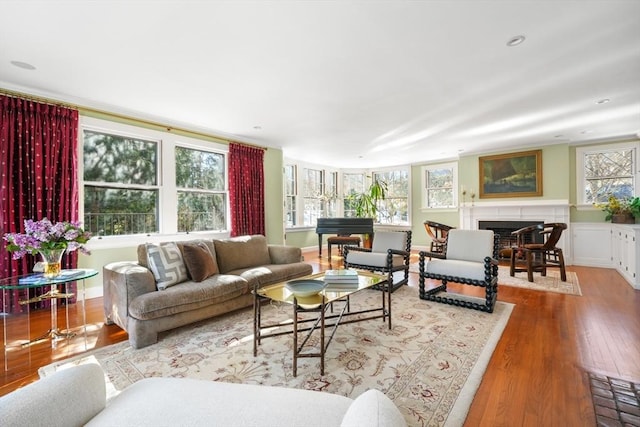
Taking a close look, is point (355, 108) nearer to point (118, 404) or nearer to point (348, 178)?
point (118, 404)

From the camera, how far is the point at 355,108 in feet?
12.9

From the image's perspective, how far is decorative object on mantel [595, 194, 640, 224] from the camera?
4871 mm

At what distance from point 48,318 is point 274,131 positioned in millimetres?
3816

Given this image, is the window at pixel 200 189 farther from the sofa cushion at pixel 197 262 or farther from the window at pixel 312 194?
the window at pixel 312 194

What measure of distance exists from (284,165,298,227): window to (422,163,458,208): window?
3450mm

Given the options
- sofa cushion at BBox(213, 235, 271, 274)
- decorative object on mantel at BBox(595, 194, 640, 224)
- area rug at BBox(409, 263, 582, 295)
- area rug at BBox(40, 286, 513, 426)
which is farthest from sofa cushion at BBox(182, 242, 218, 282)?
decorative object on mantel at BBox(595, 194, 640, 224)

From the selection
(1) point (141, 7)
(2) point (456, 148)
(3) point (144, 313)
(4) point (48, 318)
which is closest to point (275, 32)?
(1) point (141, 7)

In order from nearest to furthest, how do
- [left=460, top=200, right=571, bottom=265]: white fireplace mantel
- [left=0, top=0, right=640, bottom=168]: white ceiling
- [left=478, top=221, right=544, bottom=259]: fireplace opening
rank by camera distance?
[left=0, top=0, right=640, bottom=168]: white ceiling < [left=460, top=200, right=571, bottom=265]: white fireplace mantel < [left=478, top=221, right=544, bottom=259]: fireplace opening

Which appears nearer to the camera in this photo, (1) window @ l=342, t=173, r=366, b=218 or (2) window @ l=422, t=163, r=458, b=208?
(2) window @ l=422, t=163, r=458, b=208

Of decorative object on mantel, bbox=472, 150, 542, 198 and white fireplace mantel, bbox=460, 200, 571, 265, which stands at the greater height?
decorative object on mantel, bbox=472, 150, 542, 198

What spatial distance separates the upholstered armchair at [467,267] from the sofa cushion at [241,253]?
2010 mm

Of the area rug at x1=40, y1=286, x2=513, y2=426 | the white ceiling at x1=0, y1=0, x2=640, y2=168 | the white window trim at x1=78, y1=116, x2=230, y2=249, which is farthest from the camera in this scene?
the white window trim at x1=78, y1=116, x2=230, y2=249

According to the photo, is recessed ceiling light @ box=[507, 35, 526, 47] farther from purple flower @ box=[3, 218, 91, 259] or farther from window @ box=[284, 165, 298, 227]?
window @ box=[284, 165, 298, 227]

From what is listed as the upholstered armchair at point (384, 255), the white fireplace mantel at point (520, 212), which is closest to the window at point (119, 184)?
the upholstered armchair at point (384, 255)
